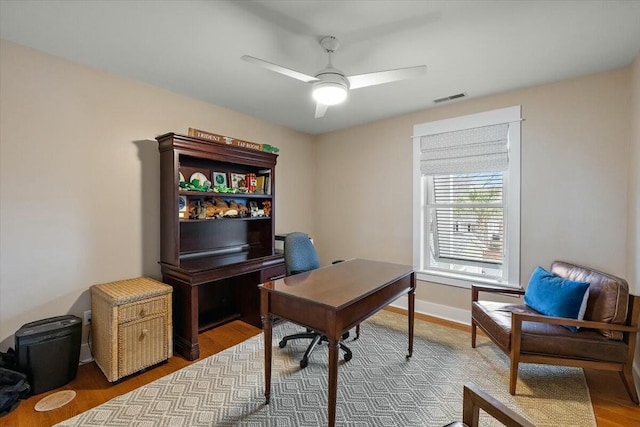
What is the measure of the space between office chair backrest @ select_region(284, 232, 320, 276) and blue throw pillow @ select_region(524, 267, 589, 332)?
6.50 feet

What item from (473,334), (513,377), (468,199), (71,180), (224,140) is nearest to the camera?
(513,377)

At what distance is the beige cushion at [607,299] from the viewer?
1.98 meters

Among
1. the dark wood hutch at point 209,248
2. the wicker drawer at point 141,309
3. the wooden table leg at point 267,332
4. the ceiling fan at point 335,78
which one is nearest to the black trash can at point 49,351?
the wicker drawer at point 141,309

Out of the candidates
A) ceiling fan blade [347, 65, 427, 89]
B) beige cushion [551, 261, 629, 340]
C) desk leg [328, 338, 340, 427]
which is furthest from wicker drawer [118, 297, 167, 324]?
beige cushion [551, 261, 629, 340]

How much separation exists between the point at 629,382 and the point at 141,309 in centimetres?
360

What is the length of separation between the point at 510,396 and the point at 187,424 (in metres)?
2.21

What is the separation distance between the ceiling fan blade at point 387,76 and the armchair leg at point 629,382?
2483mm

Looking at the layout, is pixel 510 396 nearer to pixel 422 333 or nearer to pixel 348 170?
pixel 422 333

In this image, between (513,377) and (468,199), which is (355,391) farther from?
(468,199)

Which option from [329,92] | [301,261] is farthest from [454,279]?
[329,92]

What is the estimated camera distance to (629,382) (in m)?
Answer: 1.94

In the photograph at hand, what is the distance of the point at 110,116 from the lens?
2.53 metres

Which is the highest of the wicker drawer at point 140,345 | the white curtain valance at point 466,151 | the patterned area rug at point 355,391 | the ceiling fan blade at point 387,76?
the ceiling fan blade at point 387,76

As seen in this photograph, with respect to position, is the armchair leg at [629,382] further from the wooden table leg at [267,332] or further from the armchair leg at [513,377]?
the wooden table leg at [267,332]
